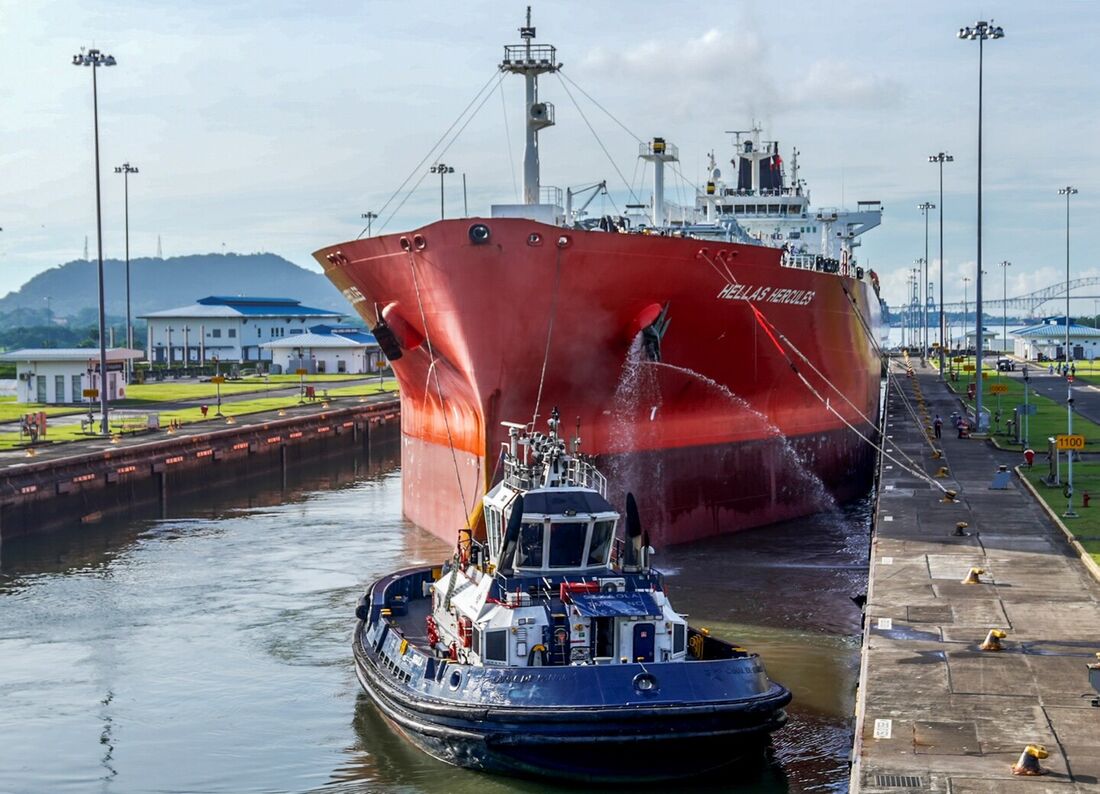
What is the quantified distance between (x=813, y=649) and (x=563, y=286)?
32.5ft

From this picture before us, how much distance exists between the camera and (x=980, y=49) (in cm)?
5344

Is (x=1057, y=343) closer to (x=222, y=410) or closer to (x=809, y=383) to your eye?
(x=222, y=410)

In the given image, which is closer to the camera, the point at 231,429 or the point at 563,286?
the point at 563,286

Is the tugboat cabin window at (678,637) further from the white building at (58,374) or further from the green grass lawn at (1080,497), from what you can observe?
the white building at (58,374)

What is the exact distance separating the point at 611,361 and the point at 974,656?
1402 cm

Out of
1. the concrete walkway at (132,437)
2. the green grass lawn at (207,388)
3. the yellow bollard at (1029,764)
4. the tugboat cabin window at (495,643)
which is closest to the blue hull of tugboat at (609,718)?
the tugboat cabin window at (495,643)

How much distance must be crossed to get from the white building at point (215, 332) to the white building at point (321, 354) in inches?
607

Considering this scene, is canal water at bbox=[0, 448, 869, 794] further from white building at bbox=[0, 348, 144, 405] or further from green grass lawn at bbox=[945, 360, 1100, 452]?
white building at bbox=[0, 348, 144, 405]

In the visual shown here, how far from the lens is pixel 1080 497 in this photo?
34750 millimetres

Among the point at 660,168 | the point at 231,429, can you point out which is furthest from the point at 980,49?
the point at 231,429

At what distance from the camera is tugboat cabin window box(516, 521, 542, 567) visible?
65.7 feet

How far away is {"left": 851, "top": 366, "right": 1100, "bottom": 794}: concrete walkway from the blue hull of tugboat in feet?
5.60

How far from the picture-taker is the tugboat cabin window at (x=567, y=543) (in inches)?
789

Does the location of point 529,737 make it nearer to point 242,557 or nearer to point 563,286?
point 563,286
